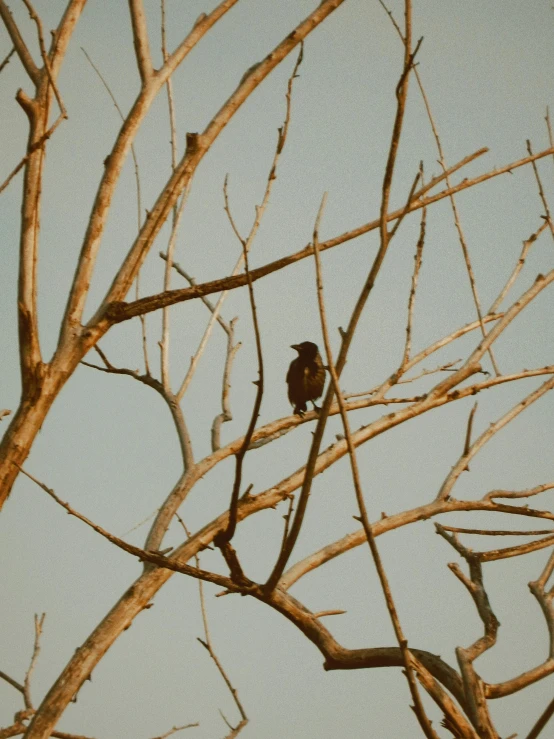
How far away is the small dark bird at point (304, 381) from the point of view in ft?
24.9

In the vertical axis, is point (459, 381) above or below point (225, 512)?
above

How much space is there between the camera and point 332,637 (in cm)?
225

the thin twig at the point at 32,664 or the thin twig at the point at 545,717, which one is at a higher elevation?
the thin twig at the point at 32,664

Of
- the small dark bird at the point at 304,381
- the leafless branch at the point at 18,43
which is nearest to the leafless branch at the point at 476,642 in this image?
the leafless branch at the point at 18,43

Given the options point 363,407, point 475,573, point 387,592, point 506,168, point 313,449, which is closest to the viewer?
point 387,592

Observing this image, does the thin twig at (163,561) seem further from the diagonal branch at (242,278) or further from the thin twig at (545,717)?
the thin twig at (545,717)

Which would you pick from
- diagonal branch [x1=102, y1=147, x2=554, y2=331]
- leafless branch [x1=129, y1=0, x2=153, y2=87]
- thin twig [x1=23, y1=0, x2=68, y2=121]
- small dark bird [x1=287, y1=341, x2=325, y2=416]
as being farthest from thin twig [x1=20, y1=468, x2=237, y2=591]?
small dark bird [x1=287, y1=341, x2=325, y2=416]

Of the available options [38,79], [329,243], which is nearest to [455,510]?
[329,243]

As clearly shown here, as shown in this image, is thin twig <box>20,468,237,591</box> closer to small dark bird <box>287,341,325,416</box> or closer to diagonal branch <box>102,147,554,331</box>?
diagonal branch <box>102,147,554,331</box>

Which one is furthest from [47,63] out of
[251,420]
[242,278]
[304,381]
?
[304,381]

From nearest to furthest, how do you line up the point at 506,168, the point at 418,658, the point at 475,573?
the point at 418,658, the point at 475,573, the point at 506,168

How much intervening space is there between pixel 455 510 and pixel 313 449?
4.41 feet

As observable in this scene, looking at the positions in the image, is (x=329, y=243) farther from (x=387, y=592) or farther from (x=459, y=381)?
(x=387, y=592)

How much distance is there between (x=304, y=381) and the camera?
761 cm
